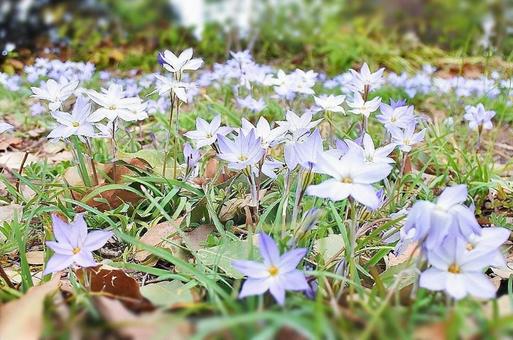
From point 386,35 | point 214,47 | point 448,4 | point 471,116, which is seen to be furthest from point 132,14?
point 471,116

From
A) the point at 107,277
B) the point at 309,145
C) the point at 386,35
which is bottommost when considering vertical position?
the point at 386,35

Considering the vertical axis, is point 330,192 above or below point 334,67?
above

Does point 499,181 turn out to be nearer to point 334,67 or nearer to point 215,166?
point 215,166

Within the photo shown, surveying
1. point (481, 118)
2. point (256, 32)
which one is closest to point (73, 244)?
point (481, 118)

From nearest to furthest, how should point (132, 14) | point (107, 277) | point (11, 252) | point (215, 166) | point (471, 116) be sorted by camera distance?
1. point (107, 277)
2. point (11, 252)
3. point (215, 166)
4. point (471, 116)
5. point (132, 14)

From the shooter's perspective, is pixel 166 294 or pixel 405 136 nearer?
pixel 166 294

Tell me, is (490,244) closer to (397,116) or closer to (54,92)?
(397,116)

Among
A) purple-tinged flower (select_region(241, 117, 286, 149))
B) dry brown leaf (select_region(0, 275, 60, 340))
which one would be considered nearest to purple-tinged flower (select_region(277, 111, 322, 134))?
purple-tinged flower (select_region(241, 117, 286, 149))
